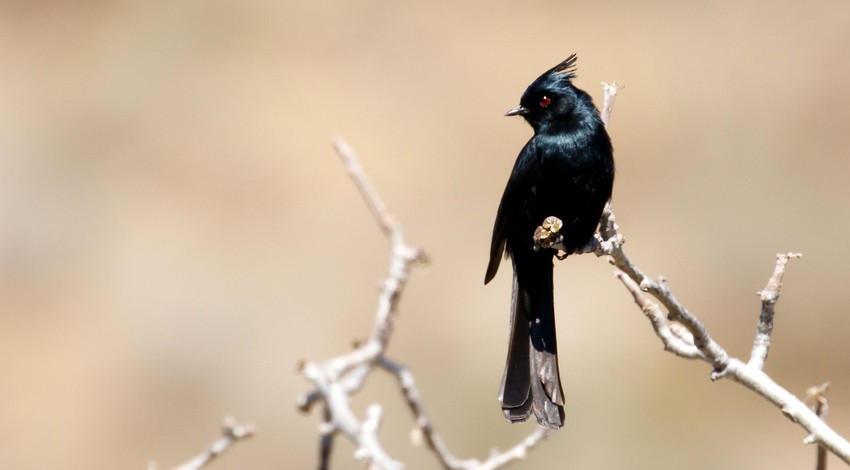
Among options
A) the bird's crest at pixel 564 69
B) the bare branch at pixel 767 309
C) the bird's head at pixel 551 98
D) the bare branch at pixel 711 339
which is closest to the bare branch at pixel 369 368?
the bare branch at pixel 711 339

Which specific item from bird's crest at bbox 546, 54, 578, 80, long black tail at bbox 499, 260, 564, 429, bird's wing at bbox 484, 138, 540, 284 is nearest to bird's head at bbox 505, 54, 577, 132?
bird's crest at bbox 546, 54, 578, 80

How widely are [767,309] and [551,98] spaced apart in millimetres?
1451

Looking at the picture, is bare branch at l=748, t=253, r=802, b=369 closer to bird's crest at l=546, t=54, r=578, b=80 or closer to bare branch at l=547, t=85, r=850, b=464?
bare branch at l=547, t=85, r=850, b=464

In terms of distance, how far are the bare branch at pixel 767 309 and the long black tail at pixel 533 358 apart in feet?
2.79

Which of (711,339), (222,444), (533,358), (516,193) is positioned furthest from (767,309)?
(222,444)

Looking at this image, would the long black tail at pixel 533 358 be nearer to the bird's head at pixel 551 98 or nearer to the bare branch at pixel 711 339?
the bird's head at pixel 551 98

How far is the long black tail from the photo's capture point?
155 inches

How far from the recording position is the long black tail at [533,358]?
3926 millimetres

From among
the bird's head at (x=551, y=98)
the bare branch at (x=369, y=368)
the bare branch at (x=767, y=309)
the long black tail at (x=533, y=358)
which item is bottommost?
the bare branch at (x=767, y=309)

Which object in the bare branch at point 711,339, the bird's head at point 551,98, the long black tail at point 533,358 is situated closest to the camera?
the bare branch at point 711,339

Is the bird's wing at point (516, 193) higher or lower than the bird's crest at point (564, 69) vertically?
lower

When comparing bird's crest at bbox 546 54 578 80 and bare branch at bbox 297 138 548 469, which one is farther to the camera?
bird's crest at bbox 546 54 578 80

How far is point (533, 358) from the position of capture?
161 inches

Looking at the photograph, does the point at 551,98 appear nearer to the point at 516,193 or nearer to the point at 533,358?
the point at 516,193
